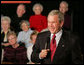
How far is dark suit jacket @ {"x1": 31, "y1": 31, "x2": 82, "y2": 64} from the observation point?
2807 mm

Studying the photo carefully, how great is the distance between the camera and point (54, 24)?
2889 mm

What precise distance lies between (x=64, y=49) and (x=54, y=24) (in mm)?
327

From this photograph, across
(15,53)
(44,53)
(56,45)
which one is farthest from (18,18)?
(44,53)

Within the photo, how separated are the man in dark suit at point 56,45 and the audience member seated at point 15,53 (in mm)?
2221

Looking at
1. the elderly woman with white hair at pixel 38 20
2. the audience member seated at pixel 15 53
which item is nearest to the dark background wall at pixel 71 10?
the elderly woman with white hair at pixel 38 20

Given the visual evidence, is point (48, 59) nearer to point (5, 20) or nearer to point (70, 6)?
point (5, 20)

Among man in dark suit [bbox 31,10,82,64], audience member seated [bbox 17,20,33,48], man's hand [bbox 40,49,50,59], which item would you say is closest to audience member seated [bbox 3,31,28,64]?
audience member seated [bbox 17,20,33,48]

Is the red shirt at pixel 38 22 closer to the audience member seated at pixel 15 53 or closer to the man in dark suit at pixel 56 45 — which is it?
the audience member seated at pixel 15 53

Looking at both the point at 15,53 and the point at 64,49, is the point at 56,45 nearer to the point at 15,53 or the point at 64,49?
the point at 64,49

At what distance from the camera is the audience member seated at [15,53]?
17.1 feet

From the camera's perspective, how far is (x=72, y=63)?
8.97 feet

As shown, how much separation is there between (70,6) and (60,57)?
4.67 metres

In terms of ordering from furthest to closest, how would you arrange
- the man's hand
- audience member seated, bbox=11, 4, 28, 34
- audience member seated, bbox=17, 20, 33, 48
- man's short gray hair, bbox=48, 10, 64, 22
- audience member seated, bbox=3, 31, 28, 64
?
1. audience member seated, bbox=11, 4, 28, 34
2. audience member seated, bbox=17, 20, 33, 48
3. audience member seated, bbox=3, 31, 28, 64
4. man's short gray hair, bbox=48, 10, 64, 22
5. the man's hand

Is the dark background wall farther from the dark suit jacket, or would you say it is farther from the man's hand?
the man's hand
